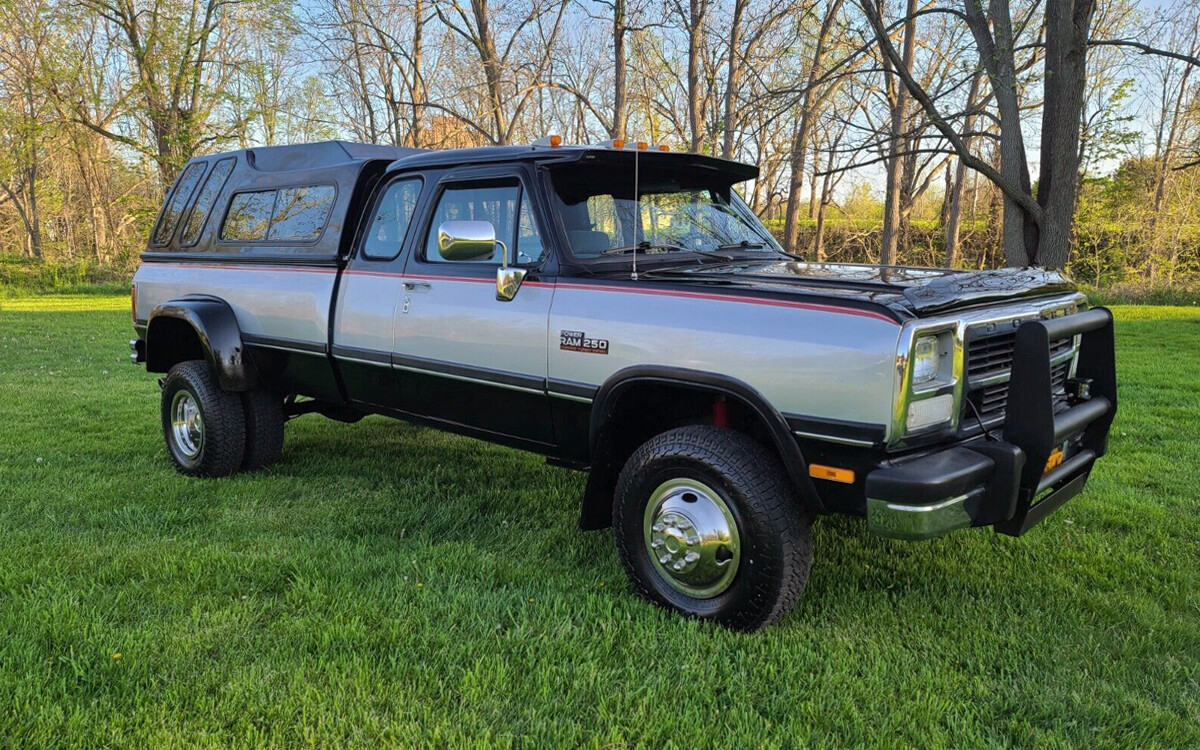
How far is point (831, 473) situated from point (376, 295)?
109 inches

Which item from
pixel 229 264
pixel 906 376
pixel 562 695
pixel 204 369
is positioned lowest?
pixel 562 695

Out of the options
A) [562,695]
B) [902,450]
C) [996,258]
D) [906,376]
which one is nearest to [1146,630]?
[902,450]

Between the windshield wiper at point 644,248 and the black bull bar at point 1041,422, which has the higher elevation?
the windshield wiper at point 644,248

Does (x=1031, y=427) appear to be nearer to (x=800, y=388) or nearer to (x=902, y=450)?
(x=902, y=450)

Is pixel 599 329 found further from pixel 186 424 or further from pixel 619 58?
pixel 619 58

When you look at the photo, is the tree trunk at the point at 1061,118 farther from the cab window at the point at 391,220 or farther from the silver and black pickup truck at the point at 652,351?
the cab window at the point at 391,220

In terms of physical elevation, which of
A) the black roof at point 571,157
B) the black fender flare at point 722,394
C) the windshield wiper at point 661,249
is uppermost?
the black roof at point 571,157

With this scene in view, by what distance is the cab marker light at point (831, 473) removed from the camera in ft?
9.86

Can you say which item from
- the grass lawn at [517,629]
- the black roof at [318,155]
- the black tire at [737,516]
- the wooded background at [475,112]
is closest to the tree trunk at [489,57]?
the wooded background at [475,112]

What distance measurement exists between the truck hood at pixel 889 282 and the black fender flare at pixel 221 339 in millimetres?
2998

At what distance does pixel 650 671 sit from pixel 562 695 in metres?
0.35

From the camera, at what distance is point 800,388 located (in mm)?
3033

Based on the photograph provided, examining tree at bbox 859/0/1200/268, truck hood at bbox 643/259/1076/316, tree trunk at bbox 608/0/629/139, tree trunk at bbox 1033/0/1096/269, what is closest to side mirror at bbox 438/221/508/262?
truck hood at bbox 643/259/1076/316

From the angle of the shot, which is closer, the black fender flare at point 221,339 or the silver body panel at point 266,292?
the silver body panel at point 266,292
